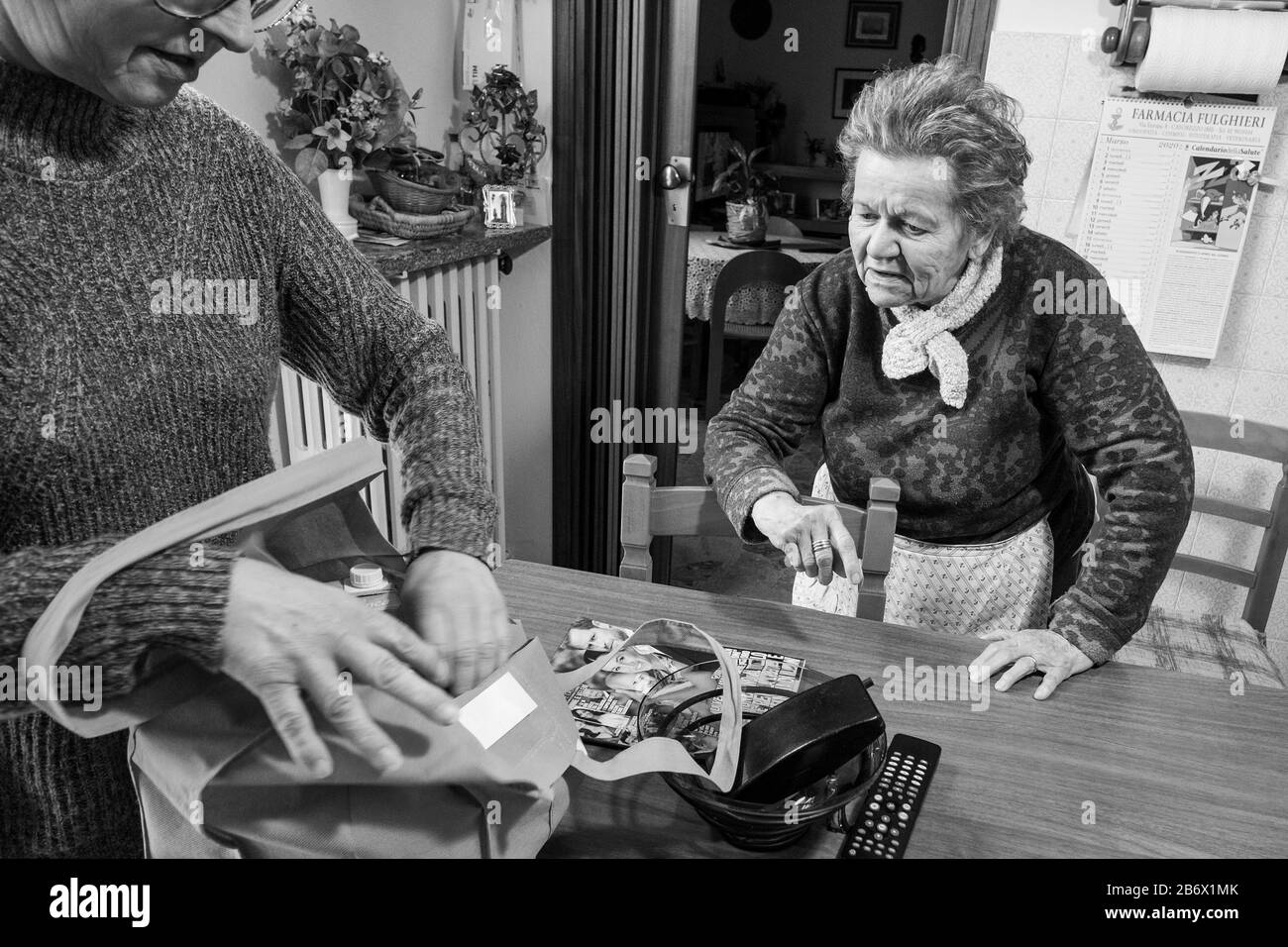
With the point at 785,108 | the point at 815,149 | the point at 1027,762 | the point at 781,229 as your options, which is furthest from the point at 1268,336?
the point at 785,108

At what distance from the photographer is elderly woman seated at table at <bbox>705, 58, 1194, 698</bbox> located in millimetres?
1352

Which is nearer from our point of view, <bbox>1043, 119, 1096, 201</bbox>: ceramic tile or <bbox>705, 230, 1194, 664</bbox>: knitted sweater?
<bbox>705, 230, 1194, 664</bbox>: knitted sweater

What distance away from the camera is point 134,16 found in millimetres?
646

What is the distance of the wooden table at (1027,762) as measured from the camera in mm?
876

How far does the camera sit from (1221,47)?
2.07 m

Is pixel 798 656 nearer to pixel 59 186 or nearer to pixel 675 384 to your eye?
pixel 59 186

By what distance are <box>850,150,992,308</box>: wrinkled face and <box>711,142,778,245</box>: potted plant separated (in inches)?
97.8

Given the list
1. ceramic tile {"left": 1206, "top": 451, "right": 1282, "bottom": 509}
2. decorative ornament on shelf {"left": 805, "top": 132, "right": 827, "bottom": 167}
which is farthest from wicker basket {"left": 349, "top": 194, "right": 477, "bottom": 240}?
decorative ornament on shelf {"left": 805, "top": 132, "right": 827, "bottom": 167}

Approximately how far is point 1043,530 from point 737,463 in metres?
0.60

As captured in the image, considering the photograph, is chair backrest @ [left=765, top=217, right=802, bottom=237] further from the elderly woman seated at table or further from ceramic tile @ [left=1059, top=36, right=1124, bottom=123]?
the elderly woman seated at table

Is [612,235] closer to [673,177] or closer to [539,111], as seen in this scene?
[673,177]

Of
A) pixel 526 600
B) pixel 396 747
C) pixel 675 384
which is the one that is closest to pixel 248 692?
pixel 396 747

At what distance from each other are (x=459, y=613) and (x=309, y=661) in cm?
15
